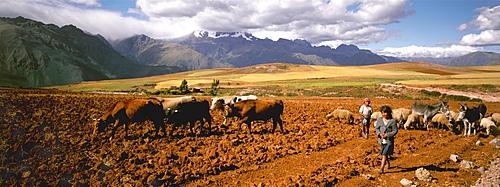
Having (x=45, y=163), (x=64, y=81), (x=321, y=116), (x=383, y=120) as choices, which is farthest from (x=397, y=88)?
(x=64, y=81)

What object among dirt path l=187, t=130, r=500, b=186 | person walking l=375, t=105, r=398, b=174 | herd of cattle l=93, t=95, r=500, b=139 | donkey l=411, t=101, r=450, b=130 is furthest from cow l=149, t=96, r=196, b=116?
donkey l=411, t=101, r=450, b=130

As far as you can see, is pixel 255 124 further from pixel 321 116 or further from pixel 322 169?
pixel 322 169

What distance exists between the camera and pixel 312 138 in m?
12.1

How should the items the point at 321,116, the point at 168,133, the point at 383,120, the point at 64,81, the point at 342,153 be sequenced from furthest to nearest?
the point at 64,81
the point at 321,116
the point at 168,133
the point at 342,153
the point at 383,120

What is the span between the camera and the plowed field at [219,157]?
24.0 ft

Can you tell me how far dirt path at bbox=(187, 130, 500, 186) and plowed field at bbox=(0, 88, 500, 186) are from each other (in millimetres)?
30

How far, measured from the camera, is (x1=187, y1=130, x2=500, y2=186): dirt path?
7.39m

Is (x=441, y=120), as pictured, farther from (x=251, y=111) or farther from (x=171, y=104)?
(x=171, y=104)

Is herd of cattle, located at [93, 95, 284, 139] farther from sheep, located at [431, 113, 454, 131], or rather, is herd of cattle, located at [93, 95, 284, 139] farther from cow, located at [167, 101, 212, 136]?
sheep, located at [431, 113, 454, 131]

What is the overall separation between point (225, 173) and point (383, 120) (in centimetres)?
532

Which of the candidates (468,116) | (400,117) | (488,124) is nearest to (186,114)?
(400,117)

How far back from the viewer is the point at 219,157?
9039 millimetres

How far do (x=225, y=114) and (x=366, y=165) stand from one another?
7299 mm

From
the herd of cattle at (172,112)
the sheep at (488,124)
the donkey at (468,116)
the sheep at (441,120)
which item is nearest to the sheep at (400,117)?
the sheep at (441,120)
